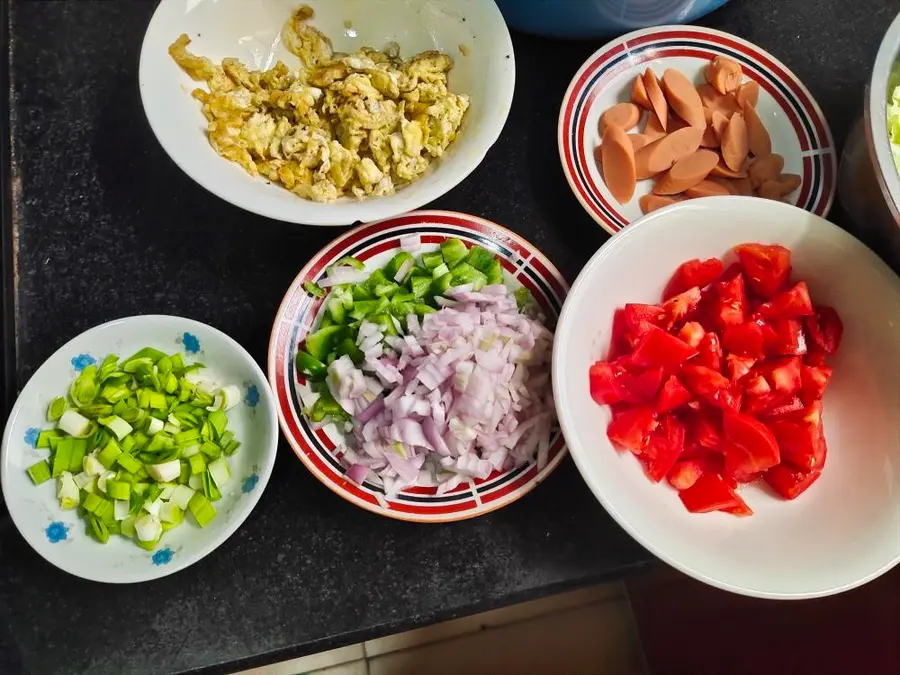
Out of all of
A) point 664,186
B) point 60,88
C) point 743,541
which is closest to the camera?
point 743,541

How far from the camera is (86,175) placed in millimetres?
1204

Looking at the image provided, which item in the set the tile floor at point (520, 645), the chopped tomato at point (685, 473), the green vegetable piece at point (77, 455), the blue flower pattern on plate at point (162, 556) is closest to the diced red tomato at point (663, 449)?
the chopped tomato at point (685, 473)

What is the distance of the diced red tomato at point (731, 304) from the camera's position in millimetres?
1012

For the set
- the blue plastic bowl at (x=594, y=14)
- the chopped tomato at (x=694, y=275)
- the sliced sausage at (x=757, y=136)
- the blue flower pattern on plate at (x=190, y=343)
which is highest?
the blue plastic bowl at (x=594, y=14)

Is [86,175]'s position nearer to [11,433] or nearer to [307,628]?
[11,433]

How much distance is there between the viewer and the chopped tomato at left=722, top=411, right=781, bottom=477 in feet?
3.09

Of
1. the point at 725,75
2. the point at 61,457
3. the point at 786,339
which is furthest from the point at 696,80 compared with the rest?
the point at 61,457

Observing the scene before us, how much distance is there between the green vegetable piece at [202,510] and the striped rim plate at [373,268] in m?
0.15

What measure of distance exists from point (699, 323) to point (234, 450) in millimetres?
712

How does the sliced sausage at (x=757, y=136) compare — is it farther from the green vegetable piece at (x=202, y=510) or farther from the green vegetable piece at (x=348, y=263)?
the green vegetable piece at (x=202, y=510)

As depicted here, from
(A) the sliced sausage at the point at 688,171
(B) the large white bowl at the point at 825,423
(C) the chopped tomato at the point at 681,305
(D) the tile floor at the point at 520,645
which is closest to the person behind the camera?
(B) the large white bowl at the point at 825,423

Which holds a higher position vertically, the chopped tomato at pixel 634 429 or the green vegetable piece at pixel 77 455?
the chopped tomato at pixel 634 429

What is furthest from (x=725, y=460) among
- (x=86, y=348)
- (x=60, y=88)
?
(x=60, y=88)

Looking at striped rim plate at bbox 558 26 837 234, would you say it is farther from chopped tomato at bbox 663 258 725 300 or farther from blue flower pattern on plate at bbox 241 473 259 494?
blue flower pattern on plate at bbox 241 473 259 494
